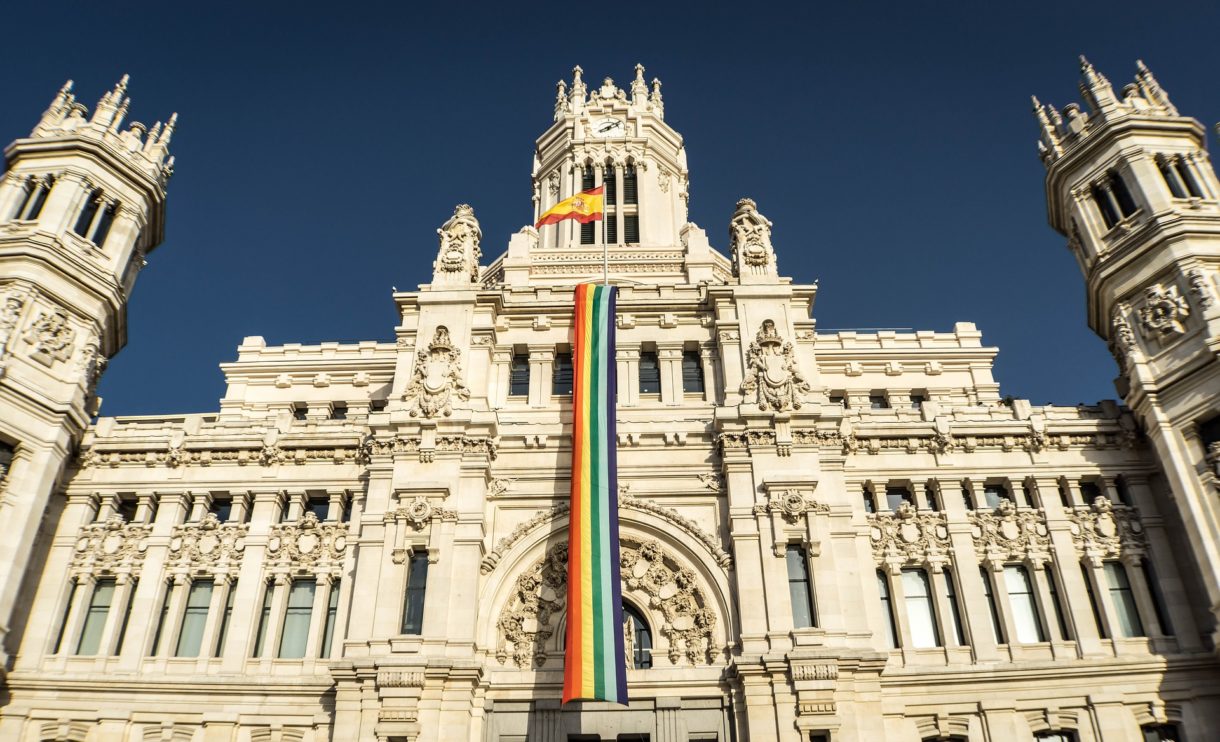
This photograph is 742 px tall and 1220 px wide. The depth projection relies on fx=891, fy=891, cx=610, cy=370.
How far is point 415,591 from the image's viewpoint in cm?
3231

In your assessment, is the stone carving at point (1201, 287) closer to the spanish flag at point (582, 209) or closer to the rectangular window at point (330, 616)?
the spanish flag at point (582, 209)

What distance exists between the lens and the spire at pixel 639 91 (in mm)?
75125

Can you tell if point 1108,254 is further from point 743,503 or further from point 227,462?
point 227,462

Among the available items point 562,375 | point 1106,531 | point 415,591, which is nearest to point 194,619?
point 415,591

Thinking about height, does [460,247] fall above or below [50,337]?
above

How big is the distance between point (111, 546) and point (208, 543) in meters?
3.96

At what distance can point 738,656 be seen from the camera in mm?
30547

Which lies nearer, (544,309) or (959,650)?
(959,650)

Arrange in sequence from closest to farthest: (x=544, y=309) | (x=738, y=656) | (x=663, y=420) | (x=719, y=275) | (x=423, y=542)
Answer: (x=738, y=656)
(x=423, y=542)
(x=663, y=420)
(x=544, y=309)
(x=719, y=275)

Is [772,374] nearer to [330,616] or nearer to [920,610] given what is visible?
[920,610]

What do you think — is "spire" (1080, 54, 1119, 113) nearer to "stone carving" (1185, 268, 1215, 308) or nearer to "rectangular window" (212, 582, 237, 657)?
"stone carving" (1185, 268, 1215, 308)

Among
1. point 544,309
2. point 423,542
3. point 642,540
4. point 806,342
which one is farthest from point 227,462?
point 806,342

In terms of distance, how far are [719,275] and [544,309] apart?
1518cm

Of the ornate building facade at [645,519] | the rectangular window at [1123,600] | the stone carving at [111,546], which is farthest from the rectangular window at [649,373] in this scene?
the stone carving at [111,546]
